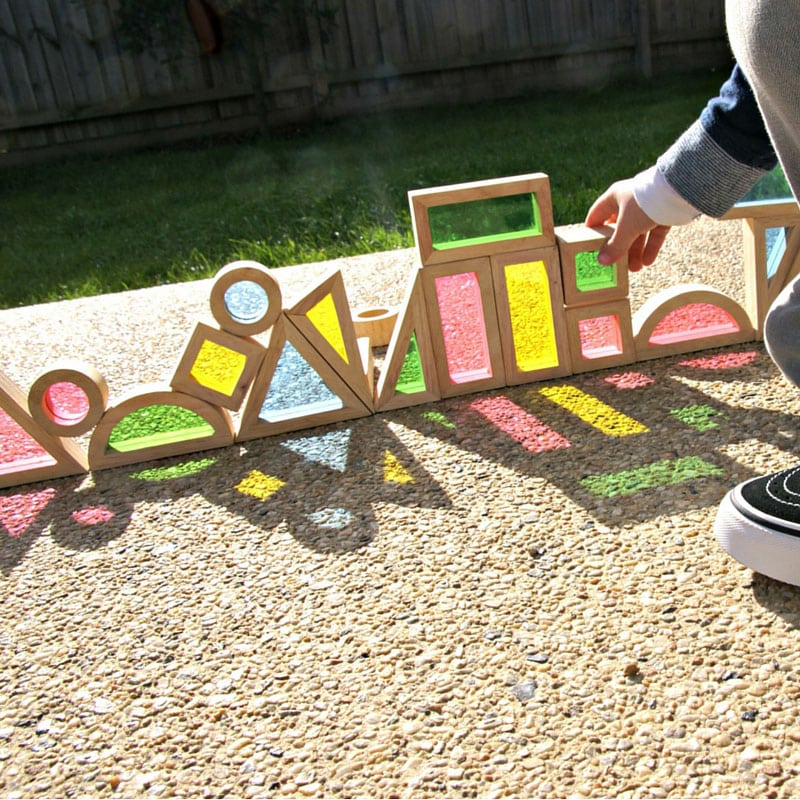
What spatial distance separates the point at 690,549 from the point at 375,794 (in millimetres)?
695

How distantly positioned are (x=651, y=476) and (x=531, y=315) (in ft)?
1.94

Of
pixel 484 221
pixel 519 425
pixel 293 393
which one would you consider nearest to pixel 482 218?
pixel 484 221

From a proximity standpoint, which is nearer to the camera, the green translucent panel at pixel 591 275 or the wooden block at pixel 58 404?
the wooden block at pixel 58 404

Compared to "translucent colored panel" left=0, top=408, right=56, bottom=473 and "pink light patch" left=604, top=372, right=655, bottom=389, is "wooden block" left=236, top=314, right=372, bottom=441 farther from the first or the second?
"pink light patch" left=604, top=372, right=655, bottom=389

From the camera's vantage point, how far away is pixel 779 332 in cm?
136

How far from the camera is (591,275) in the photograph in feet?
7.23

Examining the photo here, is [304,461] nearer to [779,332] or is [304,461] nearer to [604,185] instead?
[779,332]

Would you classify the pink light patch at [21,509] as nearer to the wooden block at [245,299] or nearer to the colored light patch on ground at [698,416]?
the wooden block at [245,299]

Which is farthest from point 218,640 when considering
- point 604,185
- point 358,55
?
point 358,55

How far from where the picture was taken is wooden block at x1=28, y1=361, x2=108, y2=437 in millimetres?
2027

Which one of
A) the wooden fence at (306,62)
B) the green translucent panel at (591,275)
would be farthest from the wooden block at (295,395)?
the wooden fence at (306,62)

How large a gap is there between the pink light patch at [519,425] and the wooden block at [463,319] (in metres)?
0.07

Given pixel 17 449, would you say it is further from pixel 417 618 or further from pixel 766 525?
pixel 766 525

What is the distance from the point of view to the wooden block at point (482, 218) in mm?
2092
